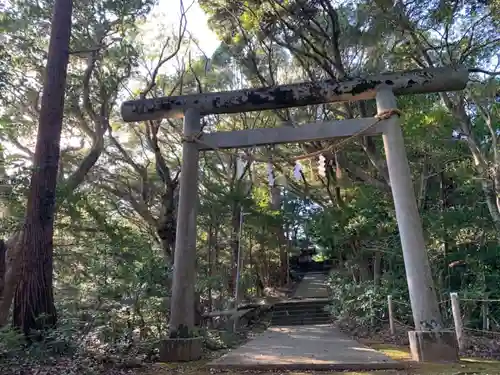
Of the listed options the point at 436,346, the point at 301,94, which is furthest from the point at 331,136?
the point at 436,346

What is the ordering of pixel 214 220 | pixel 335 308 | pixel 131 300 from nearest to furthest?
pixel 131 300
pixel 335 308
pixel 214 220

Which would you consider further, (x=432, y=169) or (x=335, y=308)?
(x=335, y=308)

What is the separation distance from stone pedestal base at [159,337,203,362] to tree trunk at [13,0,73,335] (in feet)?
5.17

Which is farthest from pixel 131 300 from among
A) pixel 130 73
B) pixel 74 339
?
pixel 130 73

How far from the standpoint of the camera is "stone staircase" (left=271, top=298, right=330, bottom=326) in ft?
48.7

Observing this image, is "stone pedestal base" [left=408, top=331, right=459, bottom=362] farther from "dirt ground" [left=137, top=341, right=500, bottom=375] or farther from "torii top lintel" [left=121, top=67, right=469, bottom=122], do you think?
"torii top lintel" [left=121, top=67, right=469, bottom=122]

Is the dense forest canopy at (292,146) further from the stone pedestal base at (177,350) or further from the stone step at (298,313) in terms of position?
the stone step at (298,313)

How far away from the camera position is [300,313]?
15.6 meters

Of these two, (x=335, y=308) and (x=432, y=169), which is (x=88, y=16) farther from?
(x=335, y=308)

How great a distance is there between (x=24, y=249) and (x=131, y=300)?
2038mm

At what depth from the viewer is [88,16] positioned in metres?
9.52

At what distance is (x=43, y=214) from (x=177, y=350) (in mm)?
2735

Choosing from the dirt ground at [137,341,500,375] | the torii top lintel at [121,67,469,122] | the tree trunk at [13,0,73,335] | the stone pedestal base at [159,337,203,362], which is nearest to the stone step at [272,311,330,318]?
the dirt ground at [137,341,500,375]

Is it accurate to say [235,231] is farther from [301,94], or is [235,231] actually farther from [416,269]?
[416,269]
